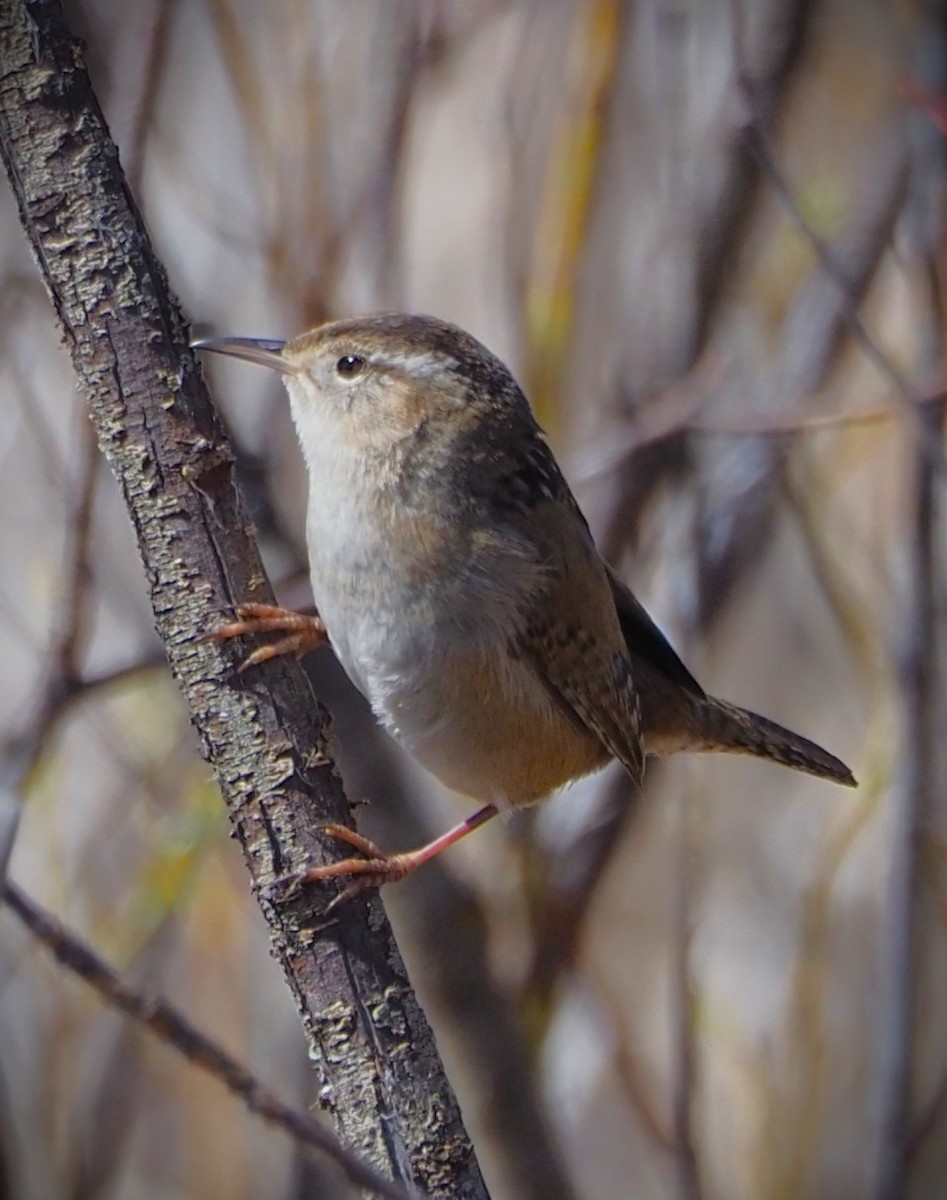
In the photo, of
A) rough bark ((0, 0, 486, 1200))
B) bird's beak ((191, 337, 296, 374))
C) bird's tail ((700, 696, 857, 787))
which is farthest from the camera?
bird's tail ((700, 696, 857, 787))

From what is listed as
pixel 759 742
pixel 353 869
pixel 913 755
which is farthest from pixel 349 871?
pixel 759 742

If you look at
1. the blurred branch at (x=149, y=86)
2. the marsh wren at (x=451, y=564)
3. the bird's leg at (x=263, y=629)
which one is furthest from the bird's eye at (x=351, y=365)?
the bird's leg at (x=263, y=629)

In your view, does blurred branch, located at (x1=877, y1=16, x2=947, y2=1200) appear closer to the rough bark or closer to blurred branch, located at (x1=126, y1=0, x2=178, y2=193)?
the rough bark

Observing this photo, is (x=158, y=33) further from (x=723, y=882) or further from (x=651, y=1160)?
(x=651, y=1160)

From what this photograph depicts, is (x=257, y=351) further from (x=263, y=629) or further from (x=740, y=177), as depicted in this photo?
(x=740, y=177)

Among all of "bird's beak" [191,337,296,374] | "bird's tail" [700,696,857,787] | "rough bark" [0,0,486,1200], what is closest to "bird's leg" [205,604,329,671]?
"rough bark" [0,0,486,1200]

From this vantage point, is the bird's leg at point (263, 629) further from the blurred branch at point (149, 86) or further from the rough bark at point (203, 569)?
the blurred branch at point (149, 86)
